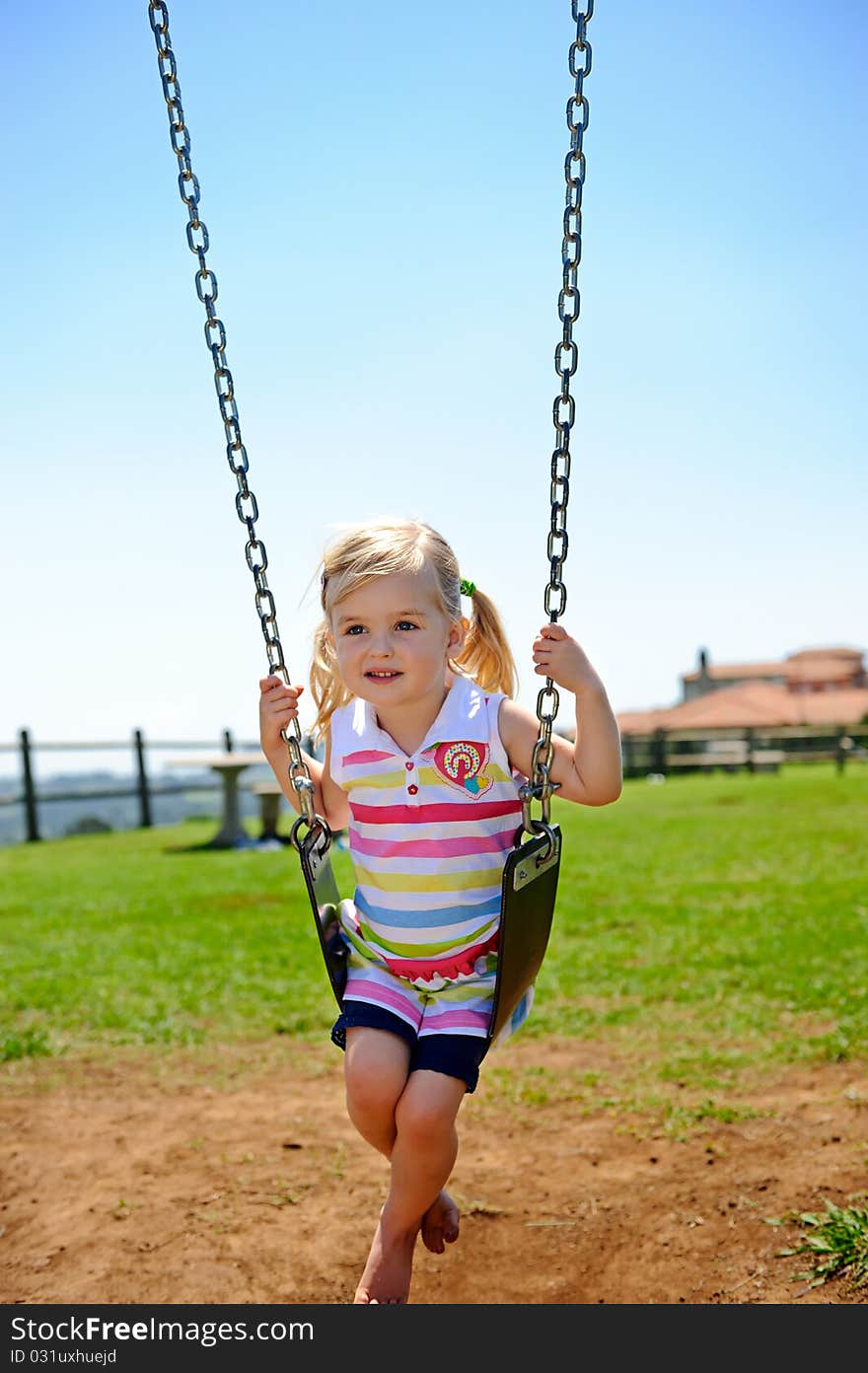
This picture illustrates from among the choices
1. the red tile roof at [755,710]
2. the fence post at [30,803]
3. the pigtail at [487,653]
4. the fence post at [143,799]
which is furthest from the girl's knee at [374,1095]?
the red tile roof at [755,710]

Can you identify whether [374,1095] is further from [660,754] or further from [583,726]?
[660,754]

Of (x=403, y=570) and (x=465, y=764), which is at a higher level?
(x=403, y=570)

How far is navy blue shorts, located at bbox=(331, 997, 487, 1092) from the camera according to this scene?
2.49 metres

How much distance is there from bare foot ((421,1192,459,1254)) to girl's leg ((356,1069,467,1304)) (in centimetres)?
9

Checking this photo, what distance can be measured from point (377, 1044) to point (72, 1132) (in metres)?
2.37

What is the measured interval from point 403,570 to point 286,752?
68cm

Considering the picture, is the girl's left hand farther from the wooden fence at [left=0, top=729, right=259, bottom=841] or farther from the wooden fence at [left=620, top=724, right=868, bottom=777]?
the wooden fence at [left=620, top=724, right=868, bottom=777]

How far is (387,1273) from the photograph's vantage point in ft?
8.10

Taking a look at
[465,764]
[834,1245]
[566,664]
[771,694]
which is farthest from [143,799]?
[771,694]

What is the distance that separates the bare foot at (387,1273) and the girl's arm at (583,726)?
3.32 ft

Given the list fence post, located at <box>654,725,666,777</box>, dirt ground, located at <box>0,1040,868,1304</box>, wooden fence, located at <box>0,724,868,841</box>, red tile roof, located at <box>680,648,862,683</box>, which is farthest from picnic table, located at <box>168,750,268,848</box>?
red tile roof, located at <box>680,648,862,683</box>

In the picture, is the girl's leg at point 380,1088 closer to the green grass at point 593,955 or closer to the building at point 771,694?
the green grass at point 593,955
